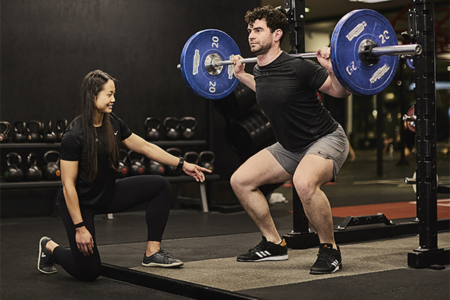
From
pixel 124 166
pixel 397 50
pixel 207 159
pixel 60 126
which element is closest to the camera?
pixel 397 50

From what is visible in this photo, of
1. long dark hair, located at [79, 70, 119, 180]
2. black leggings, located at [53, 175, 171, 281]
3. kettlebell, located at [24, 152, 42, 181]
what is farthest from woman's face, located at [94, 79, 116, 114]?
kettlebell, located at [24, 152, 42, 181]

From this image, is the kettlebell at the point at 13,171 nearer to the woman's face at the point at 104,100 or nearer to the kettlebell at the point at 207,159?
the kettlebell at the point at 207,159

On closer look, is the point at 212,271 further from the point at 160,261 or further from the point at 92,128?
the point at 92,128

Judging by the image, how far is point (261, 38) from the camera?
122 inches

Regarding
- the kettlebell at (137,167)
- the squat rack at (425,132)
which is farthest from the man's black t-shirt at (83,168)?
the kettlebell at (137,167)

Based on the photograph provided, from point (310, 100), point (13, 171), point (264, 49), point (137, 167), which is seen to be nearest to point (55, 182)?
point (13, 171)

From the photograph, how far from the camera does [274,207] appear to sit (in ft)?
20.5

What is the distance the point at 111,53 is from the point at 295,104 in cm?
341

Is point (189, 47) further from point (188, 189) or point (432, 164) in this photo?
point (188, 189)

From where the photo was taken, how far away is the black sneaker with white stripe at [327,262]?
289cm

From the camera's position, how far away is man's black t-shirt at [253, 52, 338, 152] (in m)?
3.04

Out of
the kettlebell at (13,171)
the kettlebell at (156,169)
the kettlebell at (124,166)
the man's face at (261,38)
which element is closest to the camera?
the man's face at (261,38)

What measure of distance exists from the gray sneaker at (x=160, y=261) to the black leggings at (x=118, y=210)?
0.08 meters

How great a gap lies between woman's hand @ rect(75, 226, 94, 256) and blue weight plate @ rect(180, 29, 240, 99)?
1333 millimetres
